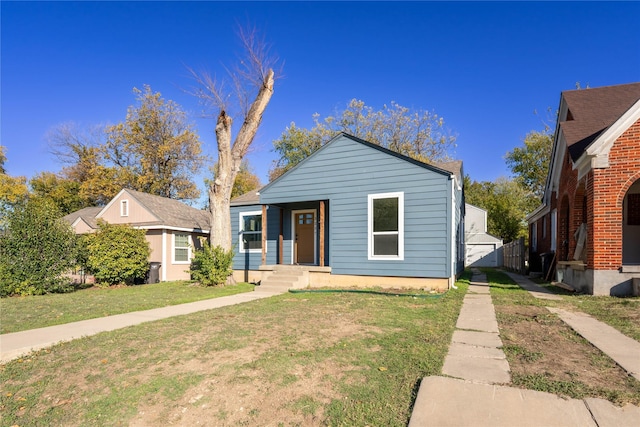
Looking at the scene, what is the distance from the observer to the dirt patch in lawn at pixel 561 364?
3.07 meters

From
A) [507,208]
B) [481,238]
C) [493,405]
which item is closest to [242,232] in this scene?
[493,405]

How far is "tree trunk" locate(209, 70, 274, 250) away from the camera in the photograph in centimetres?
1318

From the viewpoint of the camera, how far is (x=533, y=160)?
3047cm

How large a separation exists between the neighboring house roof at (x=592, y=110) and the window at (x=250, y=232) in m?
10.6

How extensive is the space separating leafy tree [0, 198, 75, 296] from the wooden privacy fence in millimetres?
19055

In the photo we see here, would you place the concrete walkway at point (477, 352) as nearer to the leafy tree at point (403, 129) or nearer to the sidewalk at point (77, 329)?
the sidewalk at point (77, 329)

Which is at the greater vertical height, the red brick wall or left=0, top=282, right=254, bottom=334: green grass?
the red brick wall

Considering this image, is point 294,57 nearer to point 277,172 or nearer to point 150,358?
point 150,358

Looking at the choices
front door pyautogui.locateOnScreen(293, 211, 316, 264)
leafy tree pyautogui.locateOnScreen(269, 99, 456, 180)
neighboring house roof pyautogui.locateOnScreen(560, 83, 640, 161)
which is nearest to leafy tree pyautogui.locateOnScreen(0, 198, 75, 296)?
front door pyautogui.locateOnScreen(293, 211, 316, 264)

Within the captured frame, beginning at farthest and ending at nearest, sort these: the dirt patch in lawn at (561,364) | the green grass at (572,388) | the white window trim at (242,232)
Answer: the white window trim at (242,232), the dirt patch in lawn at (561,364), the green grass at (572,388)

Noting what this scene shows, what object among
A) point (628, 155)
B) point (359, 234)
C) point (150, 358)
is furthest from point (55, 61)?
point (628, 155)

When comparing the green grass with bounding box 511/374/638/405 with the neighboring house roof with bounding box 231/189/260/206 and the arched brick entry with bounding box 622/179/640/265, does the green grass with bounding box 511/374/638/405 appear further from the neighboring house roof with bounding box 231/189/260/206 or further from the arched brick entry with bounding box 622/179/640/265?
the neighboring house roof with bounding box 231/189/260/206

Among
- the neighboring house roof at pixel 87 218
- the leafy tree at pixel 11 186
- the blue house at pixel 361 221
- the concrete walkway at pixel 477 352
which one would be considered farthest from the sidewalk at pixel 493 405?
the leafy tree at pixel 11 186

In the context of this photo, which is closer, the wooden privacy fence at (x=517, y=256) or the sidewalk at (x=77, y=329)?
the sidewalk at (x=77, y=329)
